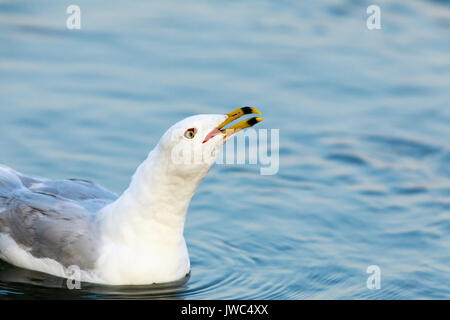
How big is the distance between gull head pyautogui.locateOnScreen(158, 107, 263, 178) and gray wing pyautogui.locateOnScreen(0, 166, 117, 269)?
1175mm

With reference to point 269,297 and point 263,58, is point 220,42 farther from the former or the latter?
point 269,297

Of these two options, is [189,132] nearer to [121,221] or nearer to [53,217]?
[121,221]

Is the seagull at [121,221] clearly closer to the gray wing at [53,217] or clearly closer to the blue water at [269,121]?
the gray wing at [53,217]

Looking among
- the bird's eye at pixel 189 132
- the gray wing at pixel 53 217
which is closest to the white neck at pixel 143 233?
the gray wing at pixel 53 217

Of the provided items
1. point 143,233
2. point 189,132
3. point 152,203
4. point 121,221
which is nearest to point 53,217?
point 121,221

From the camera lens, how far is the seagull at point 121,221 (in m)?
7.29

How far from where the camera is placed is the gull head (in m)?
7.19

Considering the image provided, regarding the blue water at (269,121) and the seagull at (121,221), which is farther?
the blue water at (269,121)

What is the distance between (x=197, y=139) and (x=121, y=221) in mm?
1122

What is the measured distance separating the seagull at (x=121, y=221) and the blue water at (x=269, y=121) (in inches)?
7.5

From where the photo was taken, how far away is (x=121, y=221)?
7832mm

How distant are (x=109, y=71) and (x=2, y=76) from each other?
4.56 ft
